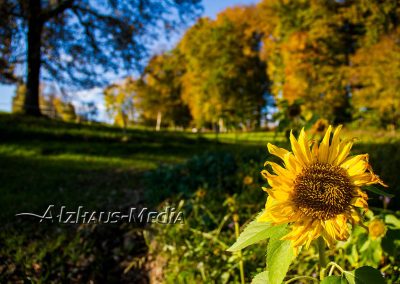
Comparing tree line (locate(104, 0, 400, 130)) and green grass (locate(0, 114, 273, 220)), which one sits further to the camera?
tree line (locate(104, 0, 400, 130))

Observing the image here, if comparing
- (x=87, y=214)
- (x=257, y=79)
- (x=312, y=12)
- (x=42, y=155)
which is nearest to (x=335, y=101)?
(x=312, y=12)

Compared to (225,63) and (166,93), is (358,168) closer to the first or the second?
(225,63)

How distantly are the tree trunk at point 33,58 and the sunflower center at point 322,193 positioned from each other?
45.7 feet

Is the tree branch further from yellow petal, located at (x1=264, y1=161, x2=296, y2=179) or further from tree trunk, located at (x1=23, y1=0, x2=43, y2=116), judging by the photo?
yellow petal, located at (x1=264, y1=161, x2=296, y2=179)

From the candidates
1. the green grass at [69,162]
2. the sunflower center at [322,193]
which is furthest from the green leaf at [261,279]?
the green grass at [69,162]

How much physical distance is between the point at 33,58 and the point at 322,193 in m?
14.8

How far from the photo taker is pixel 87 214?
3734mm

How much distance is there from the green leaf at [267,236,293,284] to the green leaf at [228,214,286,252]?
1.0 inches

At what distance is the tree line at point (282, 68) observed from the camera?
14.3 m

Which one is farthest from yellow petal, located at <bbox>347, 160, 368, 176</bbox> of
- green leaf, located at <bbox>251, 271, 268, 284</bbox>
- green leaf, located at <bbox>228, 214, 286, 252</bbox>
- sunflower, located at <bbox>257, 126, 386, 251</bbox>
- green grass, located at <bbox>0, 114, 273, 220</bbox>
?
green grass, located at <bbox>0, 114, 273, 220</bbox>

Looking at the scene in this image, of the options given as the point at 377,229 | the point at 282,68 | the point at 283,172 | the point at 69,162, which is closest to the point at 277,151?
the point at 283,172

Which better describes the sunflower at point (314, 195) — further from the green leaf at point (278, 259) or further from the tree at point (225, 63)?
the tree at point (225, 63)

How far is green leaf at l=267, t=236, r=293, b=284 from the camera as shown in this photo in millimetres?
852

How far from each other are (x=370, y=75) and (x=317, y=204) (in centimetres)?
1588
